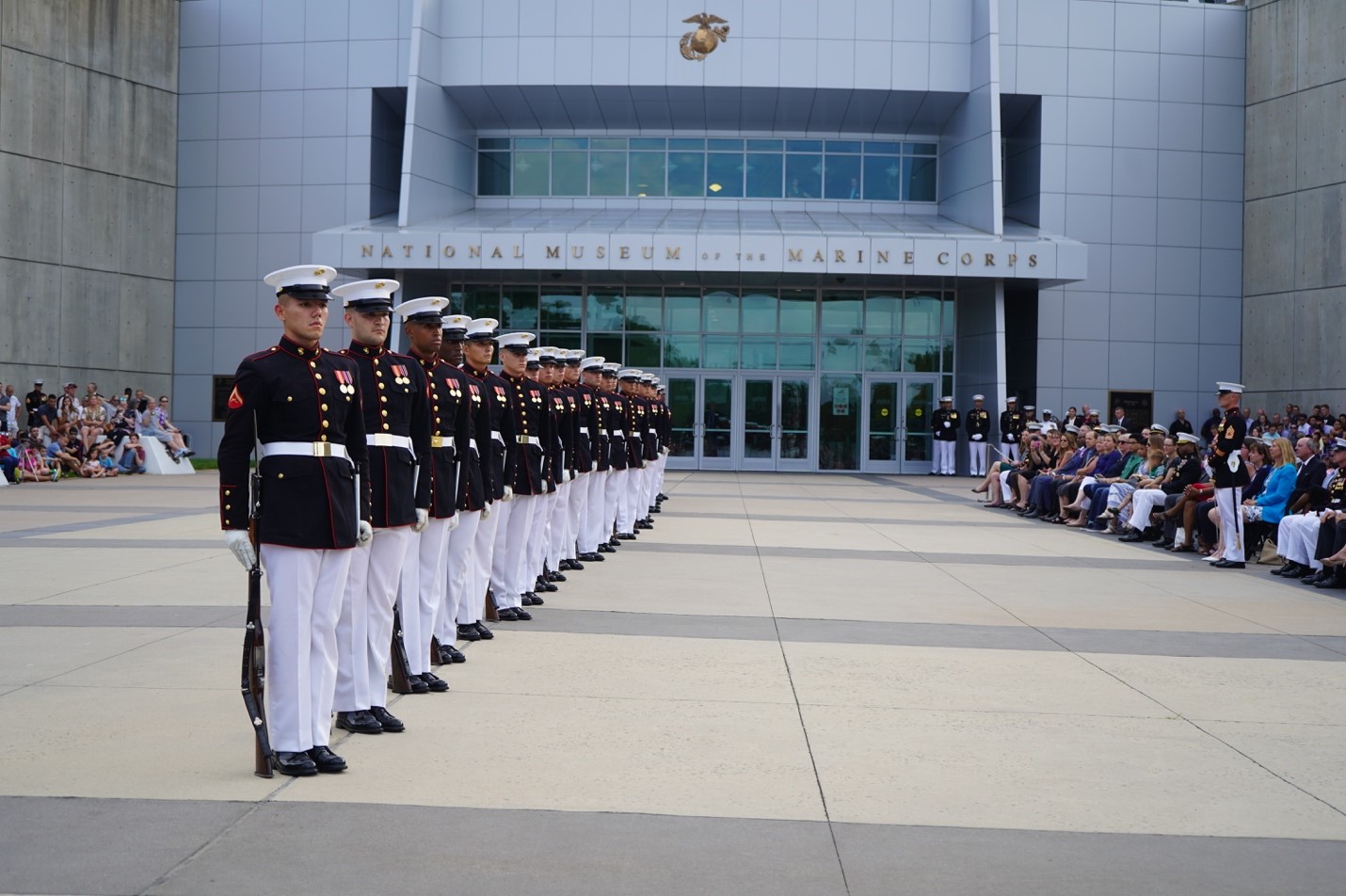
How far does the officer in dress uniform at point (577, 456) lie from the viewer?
12305 millimetres

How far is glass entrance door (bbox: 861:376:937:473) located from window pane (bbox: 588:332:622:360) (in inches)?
271

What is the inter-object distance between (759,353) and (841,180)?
17.5 feet

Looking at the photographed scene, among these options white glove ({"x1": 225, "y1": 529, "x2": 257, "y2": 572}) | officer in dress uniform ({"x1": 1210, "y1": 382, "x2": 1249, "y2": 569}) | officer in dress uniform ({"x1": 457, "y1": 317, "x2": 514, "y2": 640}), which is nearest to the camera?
white glove ({"x1": 225, "y1": 529, "x2": 257, "y2": 572})

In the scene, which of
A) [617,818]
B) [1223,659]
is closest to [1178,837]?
[617,818]

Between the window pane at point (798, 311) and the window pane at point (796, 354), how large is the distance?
0.32 m

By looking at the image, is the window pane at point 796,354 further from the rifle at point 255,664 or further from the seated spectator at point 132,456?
the rifle at point 255,664

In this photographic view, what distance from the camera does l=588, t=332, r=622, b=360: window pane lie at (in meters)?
37.2

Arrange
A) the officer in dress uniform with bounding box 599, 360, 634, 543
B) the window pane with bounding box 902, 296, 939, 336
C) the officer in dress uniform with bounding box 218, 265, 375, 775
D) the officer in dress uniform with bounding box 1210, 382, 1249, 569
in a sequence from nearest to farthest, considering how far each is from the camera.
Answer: the officer in dress uniform with bounding box 218, 265, 375, 775 < the officer in dress uniform with bounding box 1210, 382, 1249, 569 < the officer in dress uniform with bounding box 599, 360, 634, 543 < the window pane with bounding box 902, 296, 939, 336

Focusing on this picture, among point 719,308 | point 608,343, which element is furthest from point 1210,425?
point 608,343

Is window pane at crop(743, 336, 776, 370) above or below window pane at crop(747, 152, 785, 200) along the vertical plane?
below

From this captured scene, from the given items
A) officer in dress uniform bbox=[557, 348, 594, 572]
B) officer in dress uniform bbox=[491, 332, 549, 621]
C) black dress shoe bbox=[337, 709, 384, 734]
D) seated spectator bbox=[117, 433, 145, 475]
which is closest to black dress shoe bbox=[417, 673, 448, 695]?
black dress shoe bbox=[337, 709, 384, 734]

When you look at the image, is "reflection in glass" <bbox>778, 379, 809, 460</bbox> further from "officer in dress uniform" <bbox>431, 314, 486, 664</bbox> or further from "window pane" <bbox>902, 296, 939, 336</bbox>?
"officer in dress uniform" <bbox>431, 314, 486, 664</bbox>

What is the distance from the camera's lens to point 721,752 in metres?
5.99

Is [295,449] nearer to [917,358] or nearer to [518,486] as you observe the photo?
[518,486]
